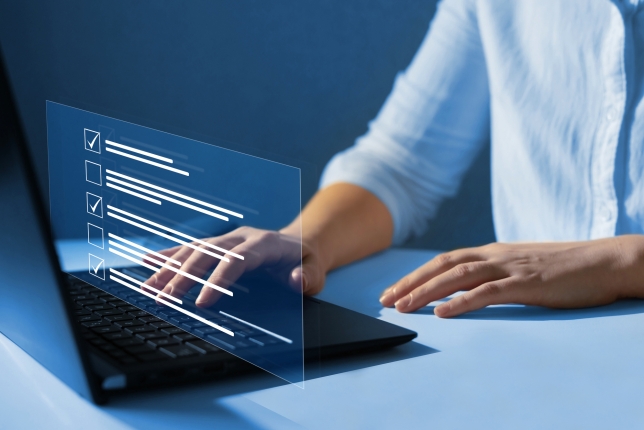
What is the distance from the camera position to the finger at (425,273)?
77 cm

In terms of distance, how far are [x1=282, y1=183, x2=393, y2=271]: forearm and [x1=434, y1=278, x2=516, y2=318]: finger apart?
20cm

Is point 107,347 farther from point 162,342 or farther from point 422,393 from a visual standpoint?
point 422,393

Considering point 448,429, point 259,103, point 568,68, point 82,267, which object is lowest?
point 448,429

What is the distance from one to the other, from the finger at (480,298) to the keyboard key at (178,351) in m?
0.31

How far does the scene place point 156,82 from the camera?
244cm

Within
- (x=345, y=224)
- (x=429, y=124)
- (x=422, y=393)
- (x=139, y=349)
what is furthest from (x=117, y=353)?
(x=429, y=124)

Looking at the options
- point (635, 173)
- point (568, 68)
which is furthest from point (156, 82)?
point (635, 173)

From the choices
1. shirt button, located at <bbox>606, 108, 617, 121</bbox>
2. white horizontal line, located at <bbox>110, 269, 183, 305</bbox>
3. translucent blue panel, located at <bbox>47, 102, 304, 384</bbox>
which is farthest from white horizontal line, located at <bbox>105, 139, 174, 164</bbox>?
shirt button, located at <bbox>606, 108, 617, 121</bbox>

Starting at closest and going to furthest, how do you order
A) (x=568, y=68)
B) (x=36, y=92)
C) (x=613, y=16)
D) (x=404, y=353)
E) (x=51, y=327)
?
(x=51, y=327), (x=404, y=353), (x=613, y=16), (x=568, y=68), (x=36, y=92)

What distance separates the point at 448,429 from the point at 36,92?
2286 millimetres

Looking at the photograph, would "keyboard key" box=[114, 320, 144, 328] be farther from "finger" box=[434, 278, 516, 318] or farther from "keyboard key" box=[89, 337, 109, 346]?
"finger" box=[434, 278, 516, 318]

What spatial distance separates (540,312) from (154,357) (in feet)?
1.44

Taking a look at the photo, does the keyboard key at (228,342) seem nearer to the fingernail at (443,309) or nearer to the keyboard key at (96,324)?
the keyboard key at (96,324)

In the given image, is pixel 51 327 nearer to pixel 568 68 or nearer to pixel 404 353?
pixel 404 353
